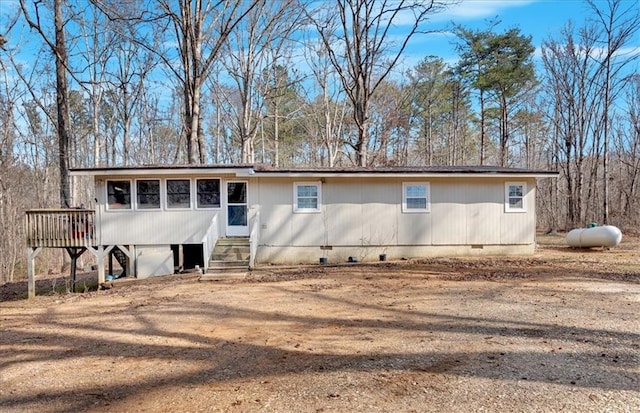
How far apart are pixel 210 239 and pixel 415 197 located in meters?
6.72

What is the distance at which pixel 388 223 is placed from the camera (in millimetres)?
13297

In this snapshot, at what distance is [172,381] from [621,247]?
16.8 m

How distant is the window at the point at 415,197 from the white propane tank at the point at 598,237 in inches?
242

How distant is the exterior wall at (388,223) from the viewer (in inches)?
516

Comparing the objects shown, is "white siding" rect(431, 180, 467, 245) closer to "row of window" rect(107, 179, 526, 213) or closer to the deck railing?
"row of window" rect(107, 179, 526, 213)

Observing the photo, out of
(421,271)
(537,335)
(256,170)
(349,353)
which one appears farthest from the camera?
(256,170)

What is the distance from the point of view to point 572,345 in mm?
4863

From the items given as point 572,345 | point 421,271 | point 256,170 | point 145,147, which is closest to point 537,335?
point 572,345

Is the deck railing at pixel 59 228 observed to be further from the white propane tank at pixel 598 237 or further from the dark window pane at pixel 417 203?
the white propane tank at pixel 598 237

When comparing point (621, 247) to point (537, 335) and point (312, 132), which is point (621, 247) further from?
point (312, 132)

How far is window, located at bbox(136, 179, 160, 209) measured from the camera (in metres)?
12.5

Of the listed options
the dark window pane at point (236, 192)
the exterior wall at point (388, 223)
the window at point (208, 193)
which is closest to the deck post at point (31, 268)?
the window at point (208, 193)

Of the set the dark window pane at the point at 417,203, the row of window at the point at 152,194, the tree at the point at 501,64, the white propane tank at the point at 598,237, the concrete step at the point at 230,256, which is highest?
the tree at the point at 501,64

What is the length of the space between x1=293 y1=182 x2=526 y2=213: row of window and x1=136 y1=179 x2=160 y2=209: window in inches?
170
